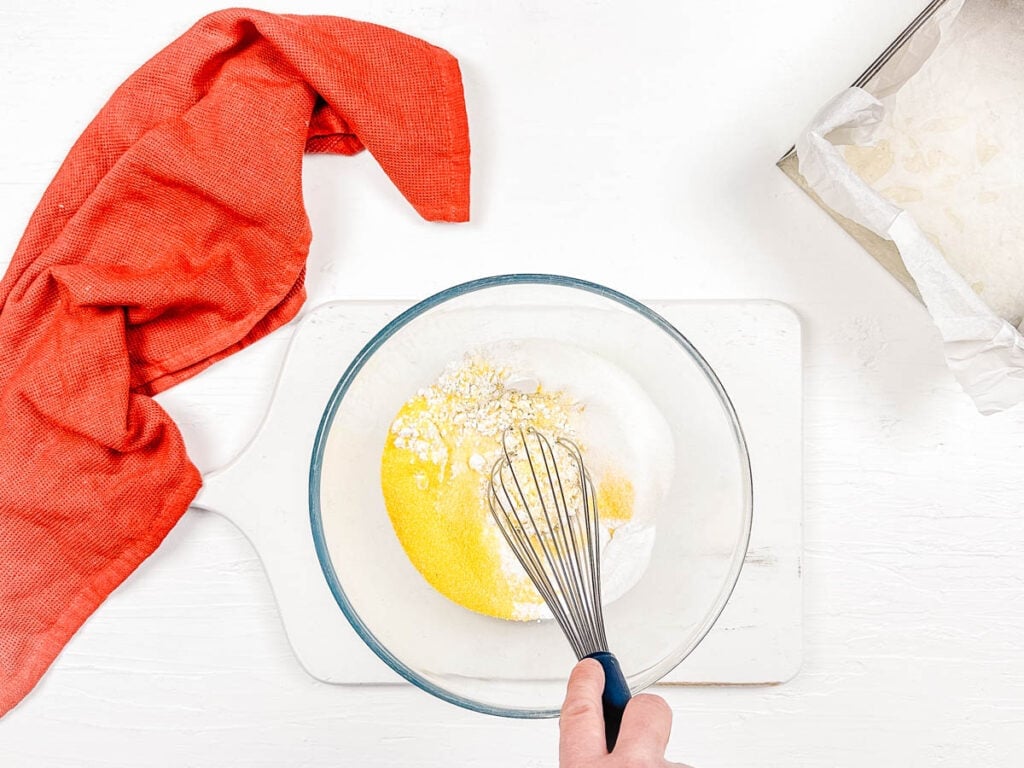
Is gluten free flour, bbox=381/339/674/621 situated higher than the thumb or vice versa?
gluten free flour, bbox=381/339/674/621

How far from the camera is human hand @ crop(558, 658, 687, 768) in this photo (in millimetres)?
503

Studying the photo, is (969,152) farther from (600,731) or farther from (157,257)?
(157,257)

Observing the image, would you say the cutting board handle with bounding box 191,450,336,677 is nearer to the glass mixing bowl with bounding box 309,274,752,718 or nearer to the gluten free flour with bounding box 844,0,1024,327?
the glass mixing bowl with bounding box 309,274,752,718

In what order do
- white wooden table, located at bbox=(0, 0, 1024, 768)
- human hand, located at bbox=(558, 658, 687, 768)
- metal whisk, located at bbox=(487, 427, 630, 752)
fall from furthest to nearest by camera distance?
white wooden table, located at bbox=(0, 0, 1024, 768) → metal whisk, located at bbox=(487, 427, 630, 752) → human hand, located at bbox=(558, 658, 687, 768)

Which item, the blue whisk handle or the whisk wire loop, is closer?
the blue whisk handle

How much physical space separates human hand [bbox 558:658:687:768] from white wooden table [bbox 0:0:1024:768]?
276 mm

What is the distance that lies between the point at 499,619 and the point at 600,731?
0.22 m

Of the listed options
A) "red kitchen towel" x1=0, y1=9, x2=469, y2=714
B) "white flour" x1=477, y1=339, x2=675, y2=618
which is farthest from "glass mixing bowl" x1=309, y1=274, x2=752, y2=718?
"red kitchen towel" x1=0, y1=9, x2=469, y2=714

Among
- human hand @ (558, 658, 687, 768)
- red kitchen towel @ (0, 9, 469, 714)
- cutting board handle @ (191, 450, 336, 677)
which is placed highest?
red kitchen towel @ (0, 9, 469, 714)

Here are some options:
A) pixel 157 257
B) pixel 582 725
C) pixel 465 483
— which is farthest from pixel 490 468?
pixel 157 257

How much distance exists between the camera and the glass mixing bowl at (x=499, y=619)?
0.71 m

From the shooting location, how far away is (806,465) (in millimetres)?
786

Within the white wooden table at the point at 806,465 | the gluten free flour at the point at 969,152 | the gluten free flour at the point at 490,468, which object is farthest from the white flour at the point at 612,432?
the gluten free flour at the point at 969,152

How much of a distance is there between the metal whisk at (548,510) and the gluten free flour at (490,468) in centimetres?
1
